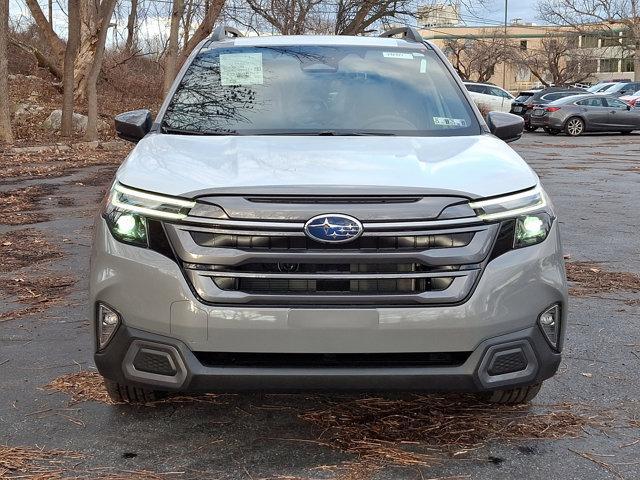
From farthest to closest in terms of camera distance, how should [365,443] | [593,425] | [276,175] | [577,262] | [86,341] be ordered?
[577,262] < [86,341] < [593,425] < [365,443] < [276,175]

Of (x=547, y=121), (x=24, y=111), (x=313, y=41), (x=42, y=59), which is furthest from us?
(x=42, y=59)

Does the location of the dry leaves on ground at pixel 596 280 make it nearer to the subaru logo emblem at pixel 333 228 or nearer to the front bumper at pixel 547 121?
the subaru logo emblem at pixel 333 228

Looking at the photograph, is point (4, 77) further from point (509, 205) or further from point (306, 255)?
point (509, 205)

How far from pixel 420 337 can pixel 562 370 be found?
167cm

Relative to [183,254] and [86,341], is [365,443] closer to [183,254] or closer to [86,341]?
[183,254]

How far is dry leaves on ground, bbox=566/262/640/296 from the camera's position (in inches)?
224

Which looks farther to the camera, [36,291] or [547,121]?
[547,121]

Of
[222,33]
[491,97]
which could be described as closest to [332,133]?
[222,33]

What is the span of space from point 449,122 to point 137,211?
191 centimetres

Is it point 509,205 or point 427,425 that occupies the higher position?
point 509,205

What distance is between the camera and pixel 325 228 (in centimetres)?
271

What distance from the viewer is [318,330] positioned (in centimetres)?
268

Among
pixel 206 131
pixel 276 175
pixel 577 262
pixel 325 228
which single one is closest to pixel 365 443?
pixel 325 228

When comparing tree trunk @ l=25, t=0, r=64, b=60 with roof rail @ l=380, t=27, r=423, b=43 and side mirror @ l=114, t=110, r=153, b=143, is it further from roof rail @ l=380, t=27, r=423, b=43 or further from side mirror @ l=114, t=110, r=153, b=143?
side mirror @ l=114, t=110, r=153, b=143
